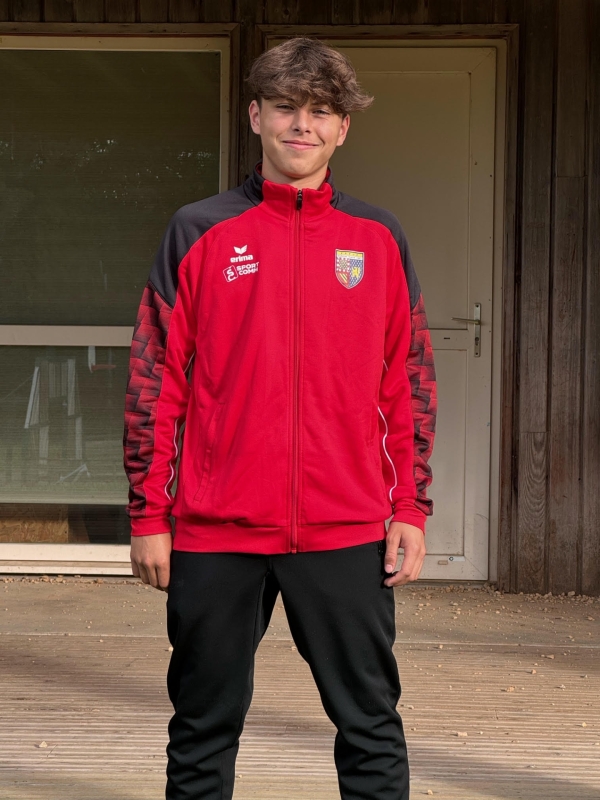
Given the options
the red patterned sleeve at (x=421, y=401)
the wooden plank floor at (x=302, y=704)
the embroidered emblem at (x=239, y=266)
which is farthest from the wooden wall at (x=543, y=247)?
the embroidered emblem at (x=239, y=266)

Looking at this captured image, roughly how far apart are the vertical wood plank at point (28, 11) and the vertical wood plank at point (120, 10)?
0.33m

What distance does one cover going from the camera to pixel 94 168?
16.9 ft

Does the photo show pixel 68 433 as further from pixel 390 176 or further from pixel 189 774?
pixel 189 774

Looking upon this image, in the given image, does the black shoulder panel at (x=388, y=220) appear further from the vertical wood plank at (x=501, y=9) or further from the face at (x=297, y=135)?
the vertical wood plank at (x=501, y=9)

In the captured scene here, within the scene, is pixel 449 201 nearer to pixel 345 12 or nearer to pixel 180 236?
pixel 345 12

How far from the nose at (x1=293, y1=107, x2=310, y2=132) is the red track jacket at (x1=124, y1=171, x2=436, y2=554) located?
0.13m

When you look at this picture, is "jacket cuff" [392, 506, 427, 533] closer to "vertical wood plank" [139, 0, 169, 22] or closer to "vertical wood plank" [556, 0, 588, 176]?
"vertical wood plank" [556, 0, 588, 176]

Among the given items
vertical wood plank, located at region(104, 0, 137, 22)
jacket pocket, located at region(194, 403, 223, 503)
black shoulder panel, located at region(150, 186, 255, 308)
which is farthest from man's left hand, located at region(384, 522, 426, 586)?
vertical wood plank, located at region(104, 0, 137, 22)

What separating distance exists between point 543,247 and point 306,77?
3.03 meters

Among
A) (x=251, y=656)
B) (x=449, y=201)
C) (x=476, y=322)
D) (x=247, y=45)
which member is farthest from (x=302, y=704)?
(x=247, y=45)

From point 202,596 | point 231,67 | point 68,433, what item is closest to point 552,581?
point 68,433

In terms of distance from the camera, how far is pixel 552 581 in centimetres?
495

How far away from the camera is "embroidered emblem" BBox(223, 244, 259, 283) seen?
6.91 feet

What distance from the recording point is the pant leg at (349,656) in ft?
6.74
